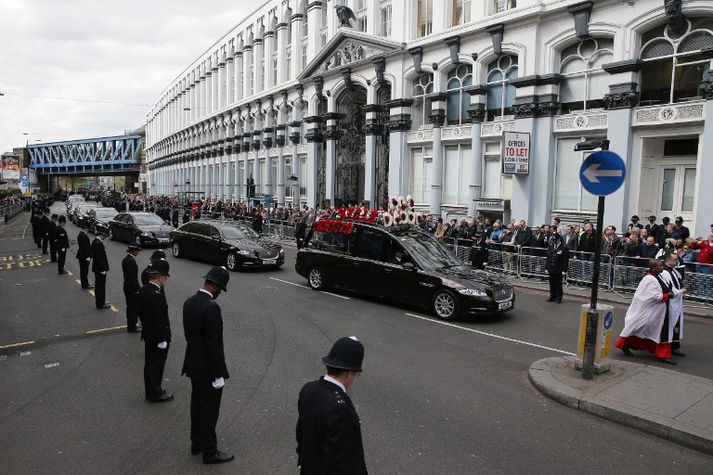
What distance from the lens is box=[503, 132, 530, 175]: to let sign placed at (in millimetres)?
19312

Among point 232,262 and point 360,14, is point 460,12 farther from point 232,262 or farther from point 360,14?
point 232,262

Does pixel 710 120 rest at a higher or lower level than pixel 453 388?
higher

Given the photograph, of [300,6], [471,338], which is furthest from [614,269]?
[300,6]

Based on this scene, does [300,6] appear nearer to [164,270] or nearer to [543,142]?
[543,142]

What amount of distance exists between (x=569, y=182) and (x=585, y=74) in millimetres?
3923

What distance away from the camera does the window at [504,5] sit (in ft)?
70.3

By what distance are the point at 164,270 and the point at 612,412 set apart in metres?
5.48

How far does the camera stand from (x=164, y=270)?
20.4ft

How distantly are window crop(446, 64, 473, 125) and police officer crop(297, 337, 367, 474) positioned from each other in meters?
22.1

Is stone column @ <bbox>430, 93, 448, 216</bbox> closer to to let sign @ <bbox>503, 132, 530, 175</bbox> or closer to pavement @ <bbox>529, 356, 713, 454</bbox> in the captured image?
to let sign @ <bbox>503, 132, 530, 175</bbox>

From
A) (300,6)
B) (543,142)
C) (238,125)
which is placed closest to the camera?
(543,142)

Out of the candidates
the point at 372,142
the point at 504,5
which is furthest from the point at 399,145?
the point at 504,5

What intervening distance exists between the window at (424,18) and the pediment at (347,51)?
1.28 m

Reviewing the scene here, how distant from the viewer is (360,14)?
31.8m
